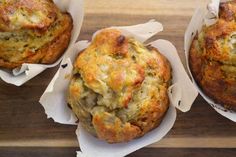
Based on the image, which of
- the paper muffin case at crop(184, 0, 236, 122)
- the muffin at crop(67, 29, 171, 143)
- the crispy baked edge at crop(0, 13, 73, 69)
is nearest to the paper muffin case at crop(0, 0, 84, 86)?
the crispy baked edge at crop(0, 13, 73, 69)

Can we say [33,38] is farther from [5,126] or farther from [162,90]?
[162,90]

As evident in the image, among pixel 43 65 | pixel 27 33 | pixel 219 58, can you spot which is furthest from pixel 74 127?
pixel 219 58

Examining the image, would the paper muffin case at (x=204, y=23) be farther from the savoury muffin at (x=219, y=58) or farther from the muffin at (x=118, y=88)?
the muffin at (x=118, y=88)

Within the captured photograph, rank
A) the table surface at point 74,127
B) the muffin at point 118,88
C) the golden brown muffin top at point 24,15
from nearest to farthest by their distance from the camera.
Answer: the muffin at point 118,88 → the golden brown muffin top at point 24,15 → the table surface at point 74,127

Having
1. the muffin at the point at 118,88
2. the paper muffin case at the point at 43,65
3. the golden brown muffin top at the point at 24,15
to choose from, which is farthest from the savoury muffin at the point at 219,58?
the golden brown muffin top at the point at 24,15

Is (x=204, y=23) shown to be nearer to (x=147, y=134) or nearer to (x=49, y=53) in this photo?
(x=147, y=134)

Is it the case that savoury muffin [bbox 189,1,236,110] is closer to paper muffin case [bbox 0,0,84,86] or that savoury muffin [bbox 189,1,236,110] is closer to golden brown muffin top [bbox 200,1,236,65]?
golden brown muffin top [bbox 200,1,236,65]
